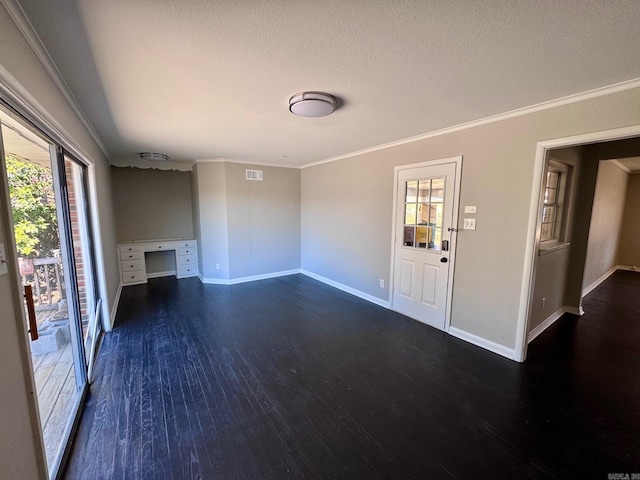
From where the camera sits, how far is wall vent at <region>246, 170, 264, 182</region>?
5.18 metres

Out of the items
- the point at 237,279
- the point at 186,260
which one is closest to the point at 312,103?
the point at 237,279

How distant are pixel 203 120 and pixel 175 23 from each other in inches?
60.3

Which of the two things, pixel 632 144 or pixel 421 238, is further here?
pixel 421 238

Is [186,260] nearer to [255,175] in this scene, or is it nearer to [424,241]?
[255,175]

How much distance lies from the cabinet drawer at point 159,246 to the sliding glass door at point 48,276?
3.14 m

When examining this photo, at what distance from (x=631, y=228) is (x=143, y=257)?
1103 centimetres

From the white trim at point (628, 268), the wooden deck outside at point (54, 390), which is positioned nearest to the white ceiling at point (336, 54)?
the wooden deck outside at point (54, 390)

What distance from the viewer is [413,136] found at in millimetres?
3320

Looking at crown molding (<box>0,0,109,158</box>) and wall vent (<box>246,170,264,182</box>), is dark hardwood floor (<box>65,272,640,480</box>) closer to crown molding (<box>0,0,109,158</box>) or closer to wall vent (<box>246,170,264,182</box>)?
crown molding (<box>0,0,109,158</box>)

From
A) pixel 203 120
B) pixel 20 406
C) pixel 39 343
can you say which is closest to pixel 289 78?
pixel 203 120

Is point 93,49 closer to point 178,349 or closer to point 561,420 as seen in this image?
point 178,349

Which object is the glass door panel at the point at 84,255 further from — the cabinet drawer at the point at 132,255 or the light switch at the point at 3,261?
the cabinet drawer at the point at 132,255

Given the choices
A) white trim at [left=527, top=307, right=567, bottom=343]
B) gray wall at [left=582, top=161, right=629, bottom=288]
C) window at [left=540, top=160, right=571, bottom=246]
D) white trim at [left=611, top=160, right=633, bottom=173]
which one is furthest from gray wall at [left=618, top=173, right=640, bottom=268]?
window at [left=540, top=160, right=571, bottom=246]

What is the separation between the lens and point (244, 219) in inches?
206
